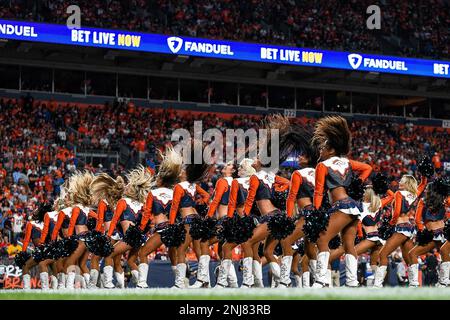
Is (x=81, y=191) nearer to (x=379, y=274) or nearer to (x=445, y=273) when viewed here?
(x=379, y=274)

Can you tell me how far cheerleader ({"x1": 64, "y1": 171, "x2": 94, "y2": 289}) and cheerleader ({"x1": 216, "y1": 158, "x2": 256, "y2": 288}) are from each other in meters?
3.92

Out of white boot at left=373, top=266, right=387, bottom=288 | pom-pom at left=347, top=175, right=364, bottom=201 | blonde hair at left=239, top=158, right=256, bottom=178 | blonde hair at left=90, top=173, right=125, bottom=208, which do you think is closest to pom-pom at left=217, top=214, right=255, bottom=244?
blonde hair at left=239, top=158, right=256, bottom=178

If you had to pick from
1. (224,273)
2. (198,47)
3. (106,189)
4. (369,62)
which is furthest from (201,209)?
(369,62)

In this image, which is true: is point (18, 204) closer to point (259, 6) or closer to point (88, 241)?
point (88, 241)

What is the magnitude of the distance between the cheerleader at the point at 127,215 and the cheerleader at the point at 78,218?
0.97m

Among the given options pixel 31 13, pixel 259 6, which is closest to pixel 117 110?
pixel 31 13

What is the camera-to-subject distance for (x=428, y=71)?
38.3 m

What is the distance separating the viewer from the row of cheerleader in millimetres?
11719

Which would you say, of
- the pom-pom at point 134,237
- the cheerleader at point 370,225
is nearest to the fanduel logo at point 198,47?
the cheerleader at point 370,225

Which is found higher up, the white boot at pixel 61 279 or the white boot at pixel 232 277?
the white boot at pixel 232 277

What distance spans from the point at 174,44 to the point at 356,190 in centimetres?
2292

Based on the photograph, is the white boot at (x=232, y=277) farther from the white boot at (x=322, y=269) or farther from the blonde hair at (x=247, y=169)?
the white boot at (x=322, y=269)

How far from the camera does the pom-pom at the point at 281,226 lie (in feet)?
42.4
